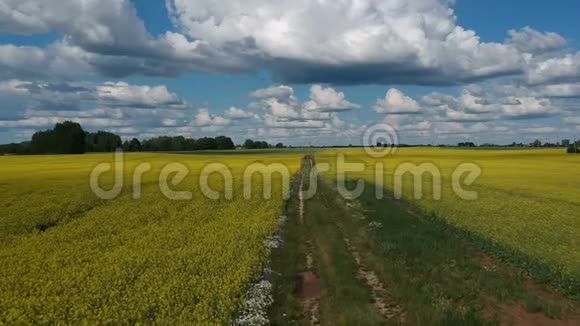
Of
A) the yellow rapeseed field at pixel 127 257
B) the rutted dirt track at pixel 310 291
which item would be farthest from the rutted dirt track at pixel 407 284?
the yellow rapeseed field at pixel 127 257

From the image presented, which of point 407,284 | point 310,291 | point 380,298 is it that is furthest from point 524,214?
point 310,291

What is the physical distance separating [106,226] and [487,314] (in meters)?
17.1

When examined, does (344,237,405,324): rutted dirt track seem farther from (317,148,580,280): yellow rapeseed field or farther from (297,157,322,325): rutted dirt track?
(317,148,580,280): yellow rapeseed field

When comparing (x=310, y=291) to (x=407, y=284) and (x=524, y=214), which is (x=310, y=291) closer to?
(x=407, y=284)

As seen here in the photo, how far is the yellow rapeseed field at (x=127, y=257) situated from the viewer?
12.4 metres

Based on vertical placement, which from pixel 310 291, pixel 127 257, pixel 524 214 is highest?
pixel 127 257

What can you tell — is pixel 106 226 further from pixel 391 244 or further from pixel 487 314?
pixel 487 314

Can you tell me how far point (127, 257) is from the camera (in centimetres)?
1742

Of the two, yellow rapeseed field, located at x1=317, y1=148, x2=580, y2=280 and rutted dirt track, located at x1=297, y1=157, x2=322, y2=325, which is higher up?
yellow rapeseed field, located at x1=317, y1=148, x2=580, y2=280

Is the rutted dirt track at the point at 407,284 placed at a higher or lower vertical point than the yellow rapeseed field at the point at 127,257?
lower

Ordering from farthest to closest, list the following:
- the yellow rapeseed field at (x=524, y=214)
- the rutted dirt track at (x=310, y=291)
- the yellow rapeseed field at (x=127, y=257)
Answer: the yellow rapeseed field at (x=524, y=214) → the rutted dirt track at (x=310, y=291) → the yellow rapeseed field at (x=127, y=257)

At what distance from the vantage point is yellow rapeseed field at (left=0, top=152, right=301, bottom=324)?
1241 cm

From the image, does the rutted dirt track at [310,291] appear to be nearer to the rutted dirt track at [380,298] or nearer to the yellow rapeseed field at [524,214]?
the rutted dirt track at [380,298]

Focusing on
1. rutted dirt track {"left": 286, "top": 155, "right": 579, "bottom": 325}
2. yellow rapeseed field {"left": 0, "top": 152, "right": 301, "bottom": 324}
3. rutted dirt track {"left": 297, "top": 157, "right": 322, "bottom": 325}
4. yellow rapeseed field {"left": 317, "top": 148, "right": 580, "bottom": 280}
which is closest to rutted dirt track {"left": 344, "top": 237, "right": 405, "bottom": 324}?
rutted dirt track {"left": 286, "top": 155, "right": 579, "bottom": 325}
